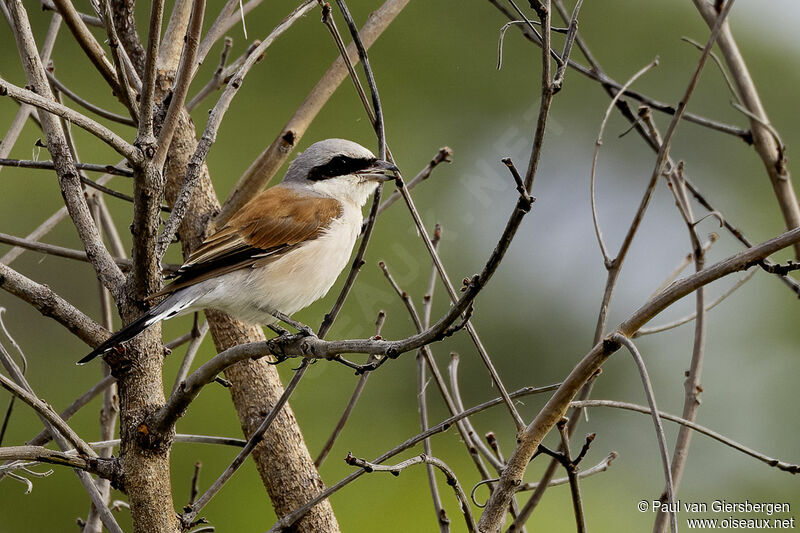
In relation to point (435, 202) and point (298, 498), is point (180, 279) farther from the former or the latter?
point (435, 202)

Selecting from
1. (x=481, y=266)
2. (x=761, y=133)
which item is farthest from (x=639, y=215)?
(x=481, y=266)

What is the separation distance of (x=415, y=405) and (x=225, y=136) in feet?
6.57

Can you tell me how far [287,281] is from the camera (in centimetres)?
273

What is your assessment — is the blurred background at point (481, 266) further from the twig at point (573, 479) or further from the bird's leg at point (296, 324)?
the twig at point (573, 479)

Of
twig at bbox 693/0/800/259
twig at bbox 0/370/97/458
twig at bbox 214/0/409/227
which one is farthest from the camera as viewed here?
twig at bbox 214/0/409/227

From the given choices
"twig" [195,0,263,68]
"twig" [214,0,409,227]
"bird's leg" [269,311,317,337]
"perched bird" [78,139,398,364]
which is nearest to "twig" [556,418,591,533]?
"bird's leg" [269,311,317,337]

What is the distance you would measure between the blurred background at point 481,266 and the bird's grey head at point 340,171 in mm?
880

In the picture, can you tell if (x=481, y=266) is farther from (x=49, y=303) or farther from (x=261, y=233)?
(x=49, y=303)

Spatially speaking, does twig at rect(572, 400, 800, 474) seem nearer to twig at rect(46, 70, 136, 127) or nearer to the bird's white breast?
the bird's white breast

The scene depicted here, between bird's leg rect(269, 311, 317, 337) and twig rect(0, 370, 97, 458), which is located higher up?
bird's leg rect(269, 311, 317, 337)

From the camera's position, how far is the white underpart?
2.54m

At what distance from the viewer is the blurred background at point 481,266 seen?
448 cm

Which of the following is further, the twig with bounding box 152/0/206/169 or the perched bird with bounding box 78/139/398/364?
the perched bird with bounding box 78/139/398/364

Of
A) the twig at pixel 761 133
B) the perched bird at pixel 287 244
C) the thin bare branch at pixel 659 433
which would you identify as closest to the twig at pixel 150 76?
the perched bird at pixel 287 244
